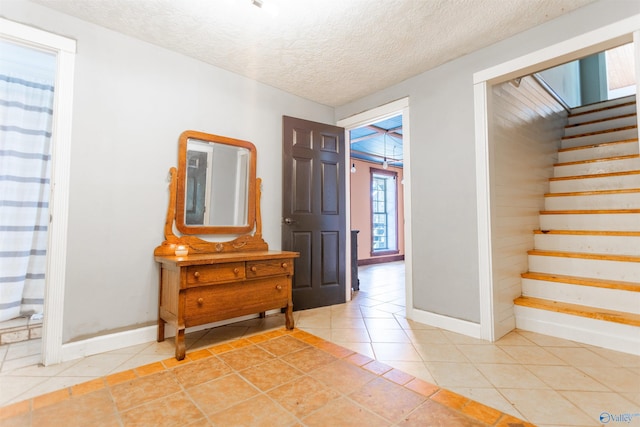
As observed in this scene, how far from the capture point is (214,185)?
2822 millimetres

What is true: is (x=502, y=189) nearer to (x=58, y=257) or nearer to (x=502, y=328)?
(x=502, y=328)

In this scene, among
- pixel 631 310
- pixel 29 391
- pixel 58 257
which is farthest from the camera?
pixel 631 310

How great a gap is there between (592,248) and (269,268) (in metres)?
3.09

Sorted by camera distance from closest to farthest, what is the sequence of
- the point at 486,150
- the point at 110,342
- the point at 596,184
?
the point at 110,342
the point at 486,150
the point at 596,184

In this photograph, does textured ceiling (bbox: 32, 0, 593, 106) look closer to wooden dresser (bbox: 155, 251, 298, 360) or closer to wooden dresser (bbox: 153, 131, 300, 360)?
wooden dresser (bbox: 153, 131, 300, 360)

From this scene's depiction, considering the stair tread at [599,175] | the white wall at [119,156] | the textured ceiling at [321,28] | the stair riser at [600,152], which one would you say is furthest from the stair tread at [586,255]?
the white wall at [119,156]

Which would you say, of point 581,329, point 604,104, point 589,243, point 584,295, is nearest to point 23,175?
point 581,329

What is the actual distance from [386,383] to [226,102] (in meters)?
2.76

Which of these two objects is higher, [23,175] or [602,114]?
[602,114]

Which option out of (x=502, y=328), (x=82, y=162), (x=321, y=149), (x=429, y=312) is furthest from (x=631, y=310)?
(x=82, y=162)

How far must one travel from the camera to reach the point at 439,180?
111 inches

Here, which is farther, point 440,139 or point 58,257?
point 440,139

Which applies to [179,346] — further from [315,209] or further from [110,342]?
[315,209]

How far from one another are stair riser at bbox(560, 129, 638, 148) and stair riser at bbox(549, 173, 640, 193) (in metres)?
0.87
